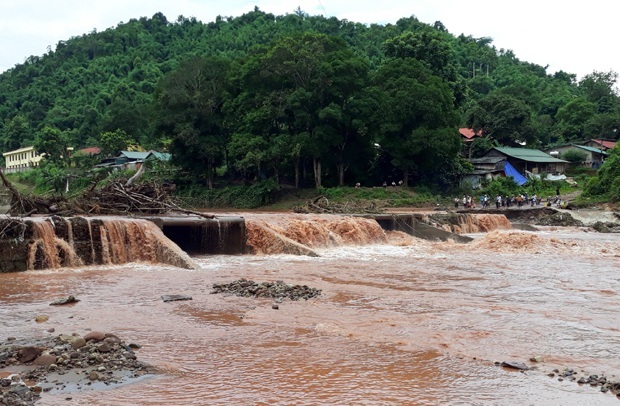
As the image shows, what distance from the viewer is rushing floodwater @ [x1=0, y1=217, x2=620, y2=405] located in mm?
6298

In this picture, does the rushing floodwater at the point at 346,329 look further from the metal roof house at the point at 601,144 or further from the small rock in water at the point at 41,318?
the metal roof house at the point at 601,144

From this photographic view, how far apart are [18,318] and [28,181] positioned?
59.6 metres

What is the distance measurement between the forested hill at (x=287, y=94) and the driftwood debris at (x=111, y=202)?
18778 mm

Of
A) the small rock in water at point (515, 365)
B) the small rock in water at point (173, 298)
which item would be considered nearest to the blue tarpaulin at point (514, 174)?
the small rock in water at point (173, 298)

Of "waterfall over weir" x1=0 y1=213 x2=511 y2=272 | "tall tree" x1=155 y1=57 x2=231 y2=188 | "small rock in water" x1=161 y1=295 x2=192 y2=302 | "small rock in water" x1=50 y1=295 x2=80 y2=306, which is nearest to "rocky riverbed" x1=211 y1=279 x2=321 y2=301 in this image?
"small rock in water" x1=161 y1=295 x2=192 y2=302

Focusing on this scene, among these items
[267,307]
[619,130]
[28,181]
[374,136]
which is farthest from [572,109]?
[267,307]

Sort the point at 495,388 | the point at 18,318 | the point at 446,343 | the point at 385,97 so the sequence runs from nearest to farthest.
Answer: the point at 495,388, the point at 446,343, the point at 18,318, the point at 385,97

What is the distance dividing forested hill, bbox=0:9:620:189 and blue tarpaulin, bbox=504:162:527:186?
522 cm

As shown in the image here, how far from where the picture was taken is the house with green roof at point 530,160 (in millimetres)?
51562

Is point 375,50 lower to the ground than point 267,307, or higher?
higher

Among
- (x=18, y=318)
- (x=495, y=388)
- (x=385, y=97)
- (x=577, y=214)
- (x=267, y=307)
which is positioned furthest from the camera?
(x=385, y=97)

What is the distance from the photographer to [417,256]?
20.2 m

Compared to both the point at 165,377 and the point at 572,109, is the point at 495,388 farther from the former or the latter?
the point at 572,109

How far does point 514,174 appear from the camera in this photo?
49.8 meters
